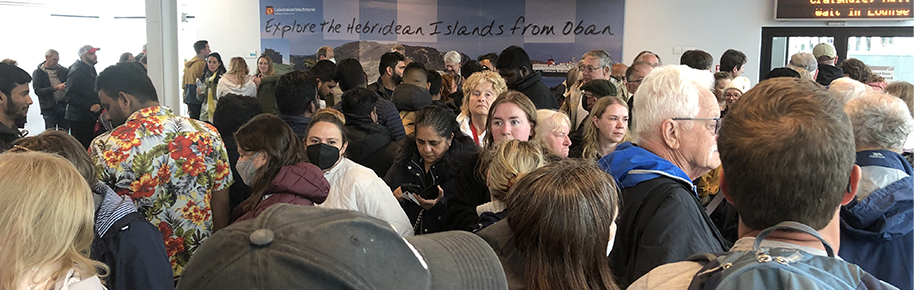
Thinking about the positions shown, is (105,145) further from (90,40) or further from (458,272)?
(90,40)

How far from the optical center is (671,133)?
1991 mm

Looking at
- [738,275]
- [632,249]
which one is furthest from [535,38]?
[738,275]

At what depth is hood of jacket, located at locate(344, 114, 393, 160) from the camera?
4047mm

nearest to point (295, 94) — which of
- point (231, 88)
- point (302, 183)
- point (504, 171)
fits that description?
point (302, 183)

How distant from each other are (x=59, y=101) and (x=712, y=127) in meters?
8.19

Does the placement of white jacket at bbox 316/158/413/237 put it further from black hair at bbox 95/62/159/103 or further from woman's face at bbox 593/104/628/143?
woman's face at bbox 593/104/628/143

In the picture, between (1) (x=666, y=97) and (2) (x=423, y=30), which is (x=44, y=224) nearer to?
(1) (x=666, y=97)

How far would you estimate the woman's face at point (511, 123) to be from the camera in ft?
11.4

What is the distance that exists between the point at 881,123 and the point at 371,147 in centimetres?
265

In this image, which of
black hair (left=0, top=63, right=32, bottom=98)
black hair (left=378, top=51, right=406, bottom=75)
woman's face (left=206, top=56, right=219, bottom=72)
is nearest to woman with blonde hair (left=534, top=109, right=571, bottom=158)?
black hair (left=378, top=51, right=406, bottom=75)

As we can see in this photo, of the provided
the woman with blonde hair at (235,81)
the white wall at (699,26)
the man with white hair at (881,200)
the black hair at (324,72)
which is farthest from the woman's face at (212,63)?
the man with white hair at (881,200)

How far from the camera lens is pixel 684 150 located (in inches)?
79.0

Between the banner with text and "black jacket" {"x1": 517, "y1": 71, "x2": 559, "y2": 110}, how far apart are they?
5640 mm

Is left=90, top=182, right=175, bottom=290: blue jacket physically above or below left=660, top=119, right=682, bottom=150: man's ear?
below
